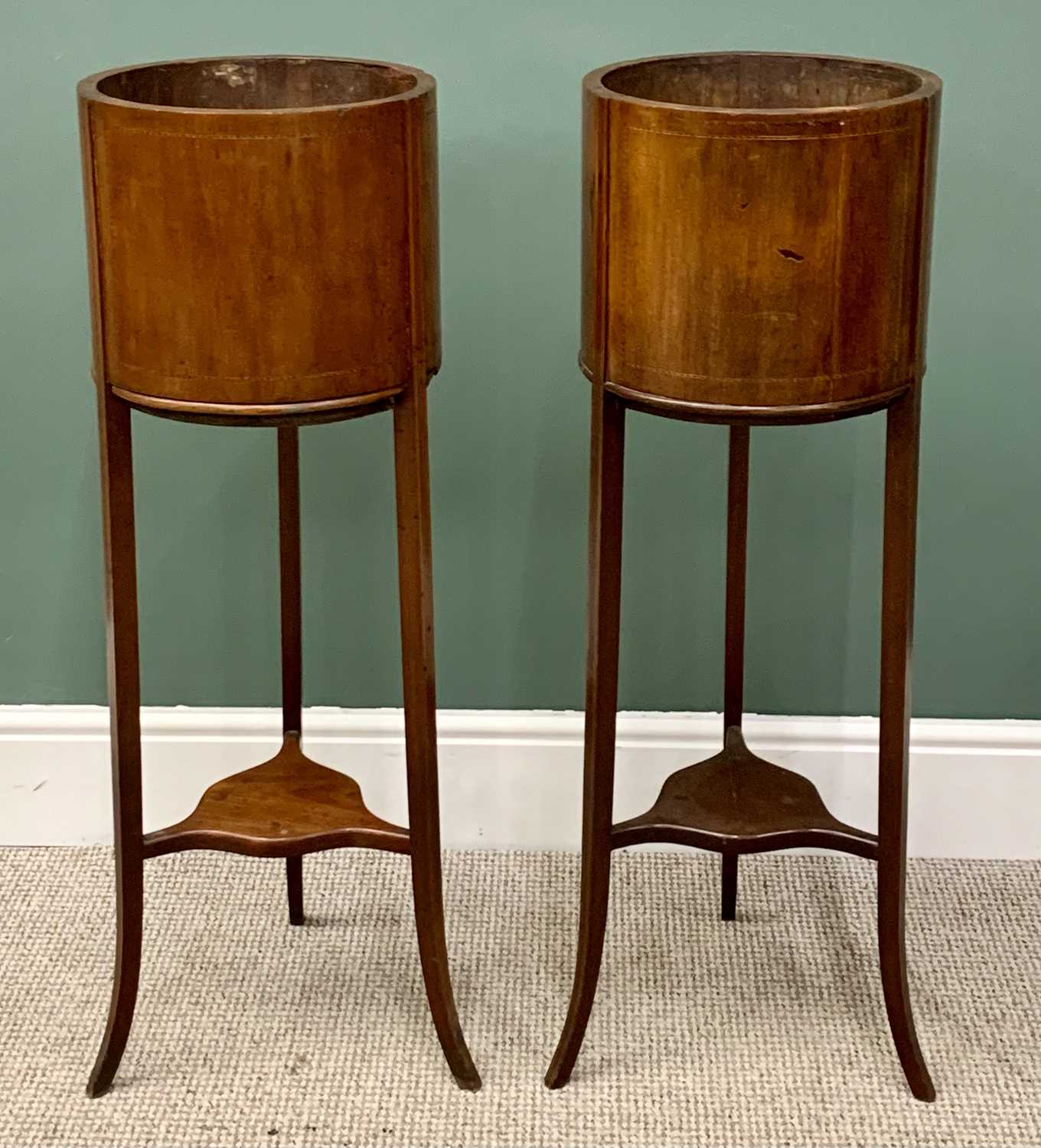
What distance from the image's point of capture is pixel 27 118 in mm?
1816

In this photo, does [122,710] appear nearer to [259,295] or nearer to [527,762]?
[259,295]

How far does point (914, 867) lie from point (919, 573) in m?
0.37

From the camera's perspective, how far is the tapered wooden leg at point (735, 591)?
175 cm

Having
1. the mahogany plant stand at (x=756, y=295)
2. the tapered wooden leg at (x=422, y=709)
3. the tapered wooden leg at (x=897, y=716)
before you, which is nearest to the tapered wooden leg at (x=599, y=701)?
the mahogany plant stand at (x=756, y=295)

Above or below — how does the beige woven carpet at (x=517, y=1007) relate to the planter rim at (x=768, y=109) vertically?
below

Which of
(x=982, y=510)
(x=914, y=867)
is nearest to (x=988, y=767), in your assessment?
(x=914, y=867)

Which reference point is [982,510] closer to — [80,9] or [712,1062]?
[712,1062]

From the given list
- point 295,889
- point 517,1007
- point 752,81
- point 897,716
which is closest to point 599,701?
point 897,716

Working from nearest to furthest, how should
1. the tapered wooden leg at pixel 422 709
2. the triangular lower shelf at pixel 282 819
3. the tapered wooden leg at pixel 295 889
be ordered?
the tapered wooden leg at pixel 422 709
the triangular lower shelf at pixel 282 819
the tapered wooden leg at pixel 295 889

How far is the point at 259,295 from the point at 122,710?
433 mm

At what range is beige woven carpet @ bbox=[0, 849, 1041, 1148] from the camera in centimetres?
159

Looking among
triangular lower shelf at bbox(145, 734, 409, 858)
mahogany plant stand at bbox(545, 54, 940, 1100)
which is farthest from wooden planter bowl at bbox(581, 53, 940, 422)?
triangular lower shelf at bbox(145, 734, 409, 858)

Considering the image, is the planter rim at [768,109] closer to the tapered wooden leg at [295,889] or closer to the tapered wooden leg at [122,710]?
the tapered wooden leg at [122,710]

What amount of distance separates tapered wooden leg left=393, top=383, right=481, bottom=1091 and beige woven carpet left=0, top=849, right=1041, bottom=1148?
8 centimetres
